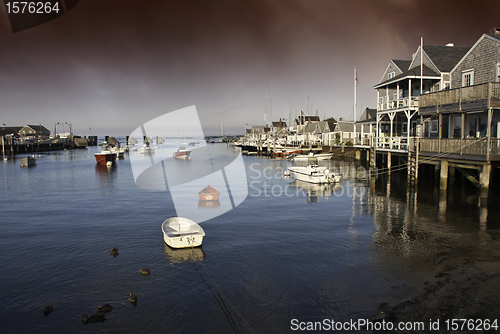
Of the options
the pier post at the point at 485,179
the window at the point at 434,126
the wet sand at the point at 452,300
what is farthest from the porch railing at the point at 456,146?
the wet sand at the point at 452,300

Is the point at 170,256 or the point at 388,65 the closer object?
the point at 170,256

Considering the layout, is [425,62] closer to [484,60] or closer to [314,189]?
[484,60]

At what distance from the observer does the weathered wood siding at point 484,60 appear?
92.7 feet

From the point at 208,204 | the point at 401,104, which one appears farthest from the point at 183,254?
the point at 401,104

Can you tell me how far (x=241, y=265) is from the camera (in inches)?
579

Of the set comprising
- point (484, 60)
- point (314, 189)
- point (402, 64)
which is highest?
point (402, 64)

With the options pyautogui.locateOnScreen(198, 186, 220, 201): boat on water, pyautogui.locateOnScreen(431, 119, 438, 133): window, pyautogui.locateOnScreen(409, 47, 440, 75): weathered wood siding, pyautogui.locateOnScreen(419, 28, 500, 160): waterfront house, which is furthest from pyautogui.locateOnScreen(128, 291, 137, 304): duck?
pyautogui.locateOnScreen(409, 47, 440, 75): weathered wood siding

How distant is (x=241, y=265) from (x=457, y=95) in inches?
863

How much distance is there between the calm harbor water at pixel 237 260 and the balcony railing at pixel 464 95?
24.8ft

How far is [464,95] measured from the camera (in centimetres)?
2534

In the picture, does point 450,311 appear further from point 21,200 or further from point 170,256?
point 21,200

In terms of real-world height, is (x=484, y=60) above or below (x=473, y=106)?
above

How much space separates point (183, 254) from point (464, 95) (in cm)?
2329

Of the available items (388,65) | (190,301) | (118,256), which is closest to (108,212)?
(118,256)
